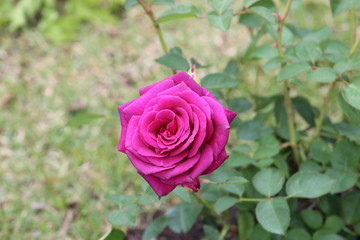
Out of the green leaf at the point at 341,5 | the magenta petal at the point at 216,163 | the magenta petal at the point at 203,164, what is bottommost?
the magenta petal at the point at 216,163

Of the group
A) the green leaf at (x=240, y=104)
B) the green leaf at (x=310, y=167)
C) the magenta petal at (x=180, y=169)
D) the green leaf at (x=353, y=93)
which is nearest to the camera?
the magenta petal at (x=180, y=169)

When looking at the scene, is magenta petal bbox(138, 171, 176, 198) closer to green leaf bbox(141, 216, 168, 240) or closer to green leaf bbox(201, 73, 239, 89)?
green leaf bbox(201, 73, 239, 89)

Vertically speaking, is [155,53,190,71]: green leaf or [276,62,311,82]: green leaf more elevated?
[155,53,190,71]: green leaf

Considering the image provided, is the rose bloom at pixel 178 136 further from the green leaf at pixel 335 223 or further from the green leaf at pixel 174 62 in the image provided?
the green leaf at pixel 335 223

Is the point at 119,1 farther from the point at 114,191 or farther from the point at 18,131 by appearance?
the point at 114,191

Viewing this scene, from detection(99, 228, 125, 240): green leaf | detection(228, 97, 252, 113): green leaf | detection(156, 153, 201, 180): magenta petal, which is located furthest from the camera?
detection(228, 97, 252, 113): green leaf

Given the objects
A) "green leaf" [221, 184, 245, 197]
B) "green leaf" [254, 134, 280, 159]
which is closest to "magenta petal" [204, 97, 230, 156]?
"green leaf" [221, 184, 245, 197]

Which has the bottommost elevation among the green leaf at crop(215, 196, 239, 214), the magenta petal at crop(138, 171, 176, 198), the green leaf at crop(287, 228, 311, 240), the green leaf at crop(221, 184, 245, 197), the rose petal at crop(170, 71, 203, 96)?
the green leaf at crop(287, 228, 311, 240)

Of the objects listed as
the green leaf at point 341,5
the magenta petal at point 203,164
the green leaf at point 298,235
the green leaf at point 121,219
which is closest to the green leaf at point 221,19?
the green leaf at point 341,5

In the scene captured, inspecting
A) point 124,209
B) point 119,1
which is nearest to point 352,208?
point 124,209
